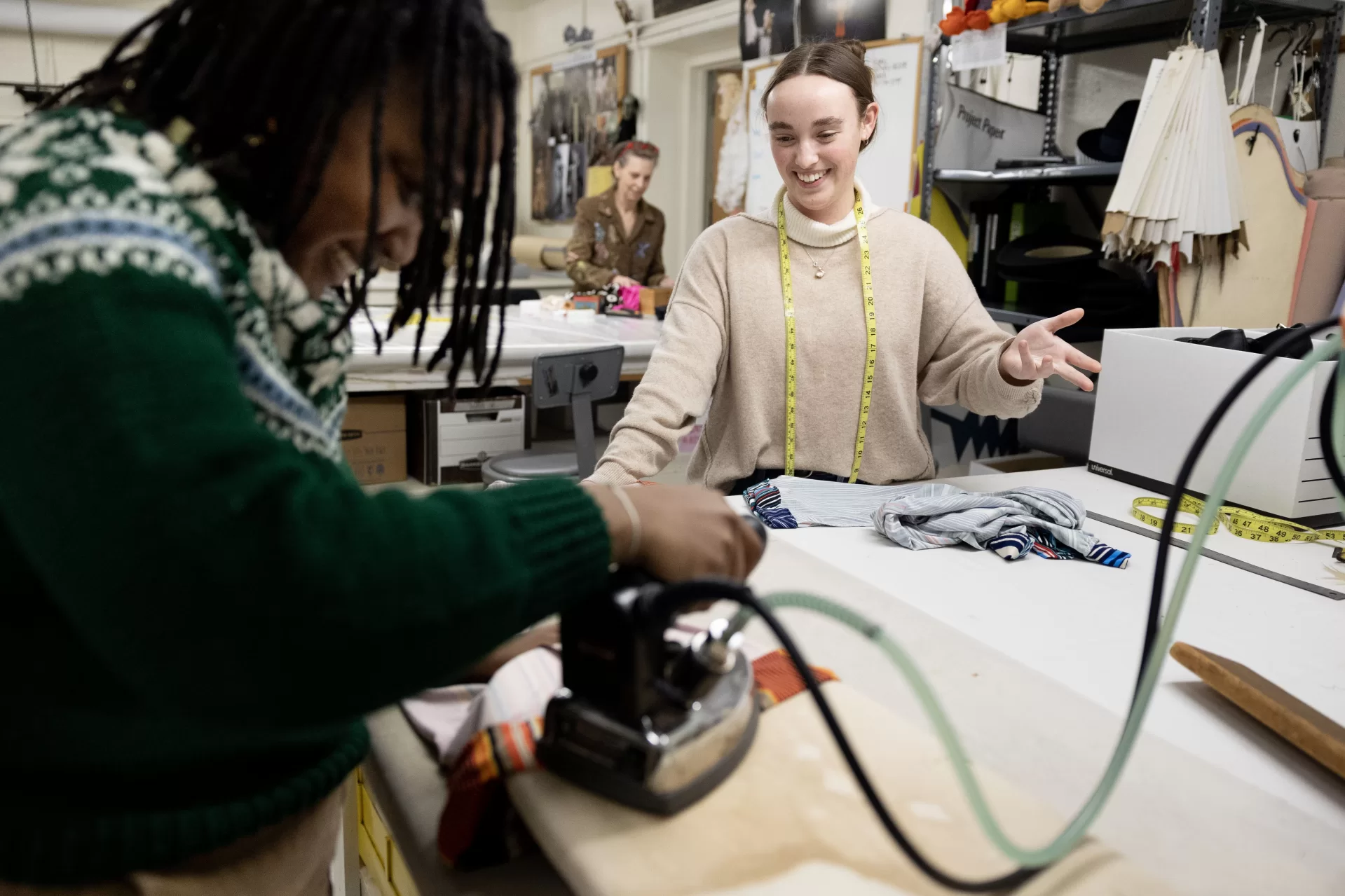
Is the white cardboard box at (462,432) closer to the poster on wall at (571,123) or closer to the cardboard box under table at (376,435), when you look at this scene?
the cardboard box under table at (376,435)

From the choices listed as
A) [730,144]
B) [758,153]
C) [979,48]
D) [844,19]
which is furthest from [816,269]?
[730,144]

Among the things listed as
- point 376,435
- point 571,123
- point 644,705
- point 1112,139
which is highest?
point 571,123

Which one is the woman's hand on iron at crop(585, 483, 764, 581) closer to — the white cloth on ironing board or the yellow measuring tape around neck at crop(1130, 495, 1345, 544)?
the white cloth on ironing board

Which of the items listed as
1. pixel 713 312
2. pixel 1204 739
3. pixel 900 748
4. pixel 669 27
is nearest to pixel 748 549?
pixel 900 748

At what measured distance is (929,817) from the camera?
0.63 meters

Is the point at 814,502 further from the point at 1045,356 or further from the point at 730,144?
the point at 730,144

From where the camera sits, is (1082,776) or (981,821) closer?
(981,821)

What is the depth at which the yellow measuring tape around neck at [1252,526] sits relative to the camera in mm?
1356

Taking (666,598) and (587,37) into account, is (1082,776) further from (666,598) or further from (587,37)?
(587,37)

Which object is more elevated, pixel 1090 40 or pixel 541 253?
pixel 1090 40

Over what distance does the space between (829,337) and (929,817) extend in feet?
4.06

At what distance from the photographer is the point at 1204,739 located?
84 centimetres

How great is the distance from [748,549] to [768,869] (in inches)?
7.8

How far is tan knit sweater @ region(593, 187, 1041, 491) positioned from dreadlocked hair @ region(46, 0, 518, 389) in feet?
3.80
